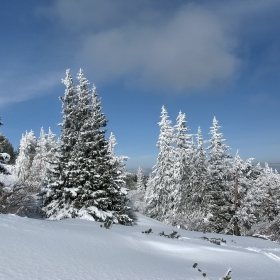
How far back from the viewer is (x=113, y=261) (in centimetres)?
433

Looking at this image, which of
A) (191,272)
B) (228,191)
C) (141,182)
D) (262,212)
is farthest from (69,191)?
(141,182)

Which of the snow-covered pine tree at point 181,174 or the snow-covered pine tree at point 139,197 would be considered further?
the snow-covered pine tree at point 139,197

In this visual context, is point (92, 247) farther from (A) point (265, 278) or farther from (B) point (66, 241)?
(A) point (265, 278)

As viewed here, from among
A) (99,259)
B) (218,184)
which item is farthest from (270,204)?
(99,259)

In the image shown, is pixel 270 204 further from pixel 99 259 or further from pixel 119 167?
pixel 99 259

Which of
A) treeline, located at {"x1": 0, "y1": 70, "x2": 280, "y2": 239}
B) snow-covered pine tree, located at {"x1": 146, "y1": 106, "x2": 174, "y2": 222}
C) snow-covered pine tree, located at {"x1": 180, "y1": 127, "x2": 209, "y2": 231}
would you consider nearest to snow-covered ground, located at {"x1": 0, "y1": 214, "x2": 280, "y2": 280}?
treeline, located at {"x1": 0, "y1": 70, "x2": 280, "y2": 239}

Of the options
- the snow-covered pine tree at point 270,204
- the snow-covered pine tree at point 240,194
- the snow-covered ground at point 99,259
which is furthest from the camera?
the snow-covered pine tree at point 270,204

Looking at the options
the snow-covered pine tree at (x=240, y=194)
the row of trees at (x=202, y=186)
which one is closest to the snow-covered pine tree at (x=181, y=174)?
the row of trees at (x=202, y=186)

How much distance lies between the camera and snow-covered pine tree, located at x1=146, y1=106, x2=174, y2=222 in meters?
29.4

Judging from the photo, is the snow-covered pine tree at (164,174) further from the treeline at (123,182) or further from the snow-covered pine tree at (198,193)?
the snow-covered pine tree at (198,193)

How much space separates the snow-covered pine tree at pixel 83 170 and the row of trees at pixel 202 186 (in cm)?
1113

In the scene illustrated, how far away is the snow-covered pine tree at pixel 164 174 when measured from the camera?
2936cm

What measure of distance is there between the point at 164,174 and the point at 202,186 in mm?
4428

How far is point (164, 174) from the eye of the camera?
29.4 metres
